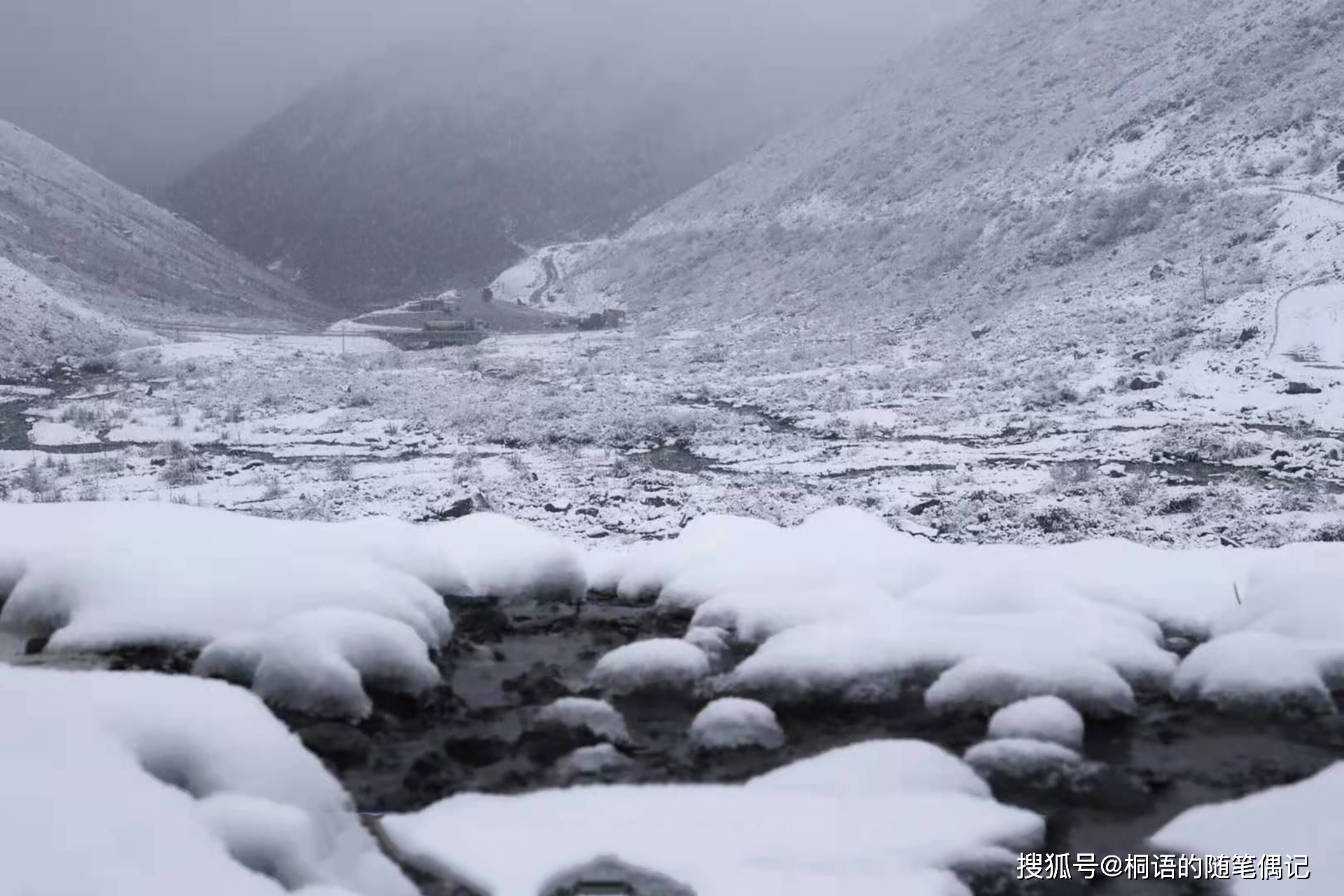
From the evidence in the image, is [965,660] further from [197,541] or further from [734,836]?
[197,541]

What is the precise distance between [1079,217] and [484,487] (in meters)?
29.0

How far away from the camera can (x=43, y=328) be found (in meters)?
37.3

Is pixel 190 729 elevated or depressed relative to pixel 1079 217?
depressed

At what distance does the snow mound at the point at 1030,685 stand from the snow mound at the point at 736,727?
0.64m

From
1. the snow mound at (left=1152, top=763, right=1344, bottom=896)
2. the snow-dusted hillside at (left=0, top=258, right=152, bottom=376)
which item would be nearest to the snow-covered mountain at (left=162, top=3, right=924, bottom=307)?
the snow-dusted hillside at (left=0, top=258, right=152, bottom=376)

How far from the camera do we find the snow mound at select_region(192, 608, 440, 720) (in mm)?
3695

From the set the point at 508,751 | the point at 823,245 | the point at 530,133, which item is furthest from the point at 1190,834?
the point at 530,133

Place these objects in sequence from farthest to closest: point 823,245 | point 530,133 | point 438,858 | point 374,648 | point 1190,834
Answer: point 530,133 < point 823,245 < point 374,648 < point 1190,834 < point 438,858

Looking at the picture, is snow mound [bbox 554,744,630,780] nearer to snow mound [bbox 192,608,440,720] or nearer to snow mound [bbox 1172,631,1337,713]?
snow mound [bbox 192,608,440,720]

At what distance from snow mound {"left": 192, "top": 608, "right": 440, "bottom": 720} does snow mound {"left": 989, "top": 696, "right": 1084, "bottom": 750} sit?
7.03 feet

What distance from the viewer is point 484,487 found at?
15000 millimetres

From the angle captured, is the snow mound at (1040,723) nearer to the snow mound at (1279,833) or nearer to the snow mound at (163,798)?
the snow mound at (1279,833)

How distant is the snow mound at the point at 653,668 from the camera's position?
13.7 ft

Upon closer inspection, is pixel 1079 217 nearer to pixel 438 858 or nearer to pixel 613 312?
pixel 613 312
